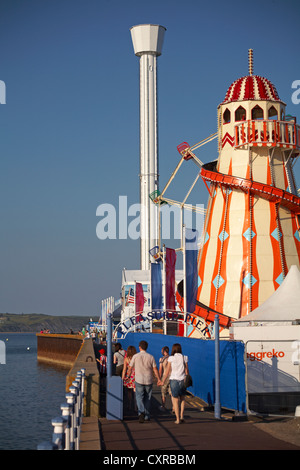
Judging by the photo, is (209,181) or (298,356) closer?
(298,356)

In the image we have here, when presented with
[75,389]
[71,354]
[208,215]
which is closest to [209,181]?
[208,215]

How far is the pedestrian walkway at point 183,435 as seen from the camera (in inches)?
513

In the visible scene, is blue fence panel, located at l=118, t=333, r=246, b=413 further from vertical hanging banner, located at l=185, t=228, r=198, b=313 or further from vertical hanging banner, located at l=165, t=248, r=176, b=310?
vertical hanging banner, located at l=165, t=248, r=176, b=310

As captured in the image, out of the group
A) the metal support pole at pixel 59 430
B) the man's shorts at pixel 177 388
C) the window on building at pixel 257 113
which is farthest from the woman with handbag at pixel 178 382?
the window on building at pixel 257 113

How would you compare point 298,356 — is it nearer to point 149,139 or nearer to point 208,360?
point 208,360

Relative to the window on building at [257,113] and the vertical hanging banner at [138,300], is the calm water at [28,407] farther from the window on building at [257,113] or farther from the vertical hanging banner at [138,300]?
the window on building at [257,113]

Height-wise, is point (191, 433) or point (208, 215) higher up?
point (208, 215)

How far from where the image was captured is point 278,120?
35.1 metres

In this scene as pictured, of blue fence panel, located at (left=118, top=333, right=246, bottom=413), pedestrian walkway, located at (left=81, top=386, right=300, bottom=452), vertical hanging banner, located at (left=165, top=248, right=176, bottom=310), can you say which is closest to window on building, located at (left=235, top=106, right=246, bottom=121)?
vertical hanging banner, located at (left=165, top=248, right=176, bottom=310)

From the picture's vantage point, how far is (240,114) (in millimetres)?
36906

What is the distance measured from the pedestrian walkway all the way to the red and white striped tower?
16229 millimetres

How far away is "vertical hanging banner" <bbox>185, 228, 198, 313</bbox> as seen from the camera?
2927cm
